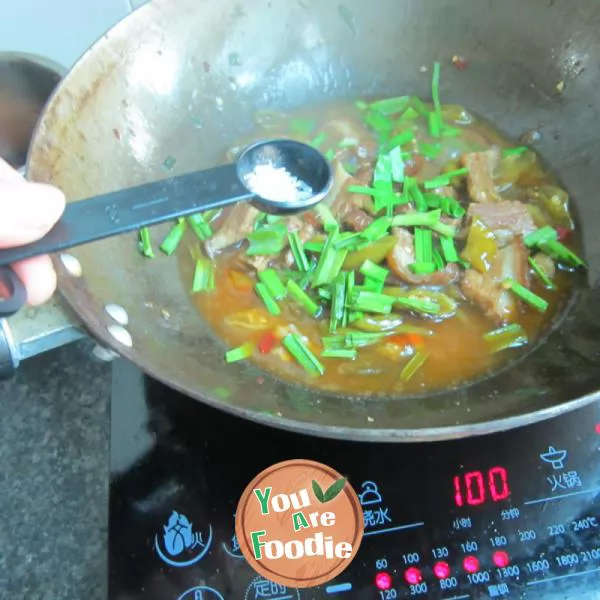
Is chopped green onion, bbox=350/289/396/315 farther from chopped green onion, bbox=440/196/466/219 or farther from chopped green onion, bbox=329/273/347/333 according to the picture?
chopped green onion, bbox=440/196/466/219

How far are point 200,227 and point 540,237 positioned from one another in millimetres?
534

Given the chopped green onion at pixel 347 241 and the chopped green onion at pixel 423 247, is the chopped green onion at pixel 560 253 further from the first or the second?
the chopped green onion at pixel 347 241

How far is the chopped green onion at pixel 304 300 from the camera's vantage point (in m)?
0.99

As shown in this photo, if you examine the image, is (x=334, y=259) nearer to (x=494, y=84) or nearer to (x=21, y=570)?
(x=494, y=84)

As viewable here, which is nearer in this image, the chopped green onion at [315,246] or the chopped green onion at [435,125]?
the chopped green onion at [315,246]

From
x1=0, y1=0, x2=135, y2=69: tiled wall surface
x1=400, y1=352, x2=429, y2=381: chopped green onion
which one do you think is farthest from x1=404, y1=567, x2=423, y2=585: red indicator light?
x1=0, y1=0, x2=135, y2=69: tiled wall surface

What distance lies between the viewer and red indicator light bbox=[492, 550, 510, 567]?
0.73m

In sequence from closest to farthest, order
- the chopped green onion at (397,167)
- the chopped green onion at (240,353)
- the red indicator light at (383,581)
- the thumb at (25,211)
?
1. the thumb at (25,211)
2. the red indicator light at (383,581)
3. the chopped green onion at (240,353)
4. the chopped green onion at (397,167)

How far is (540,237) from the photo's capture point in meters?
1.03

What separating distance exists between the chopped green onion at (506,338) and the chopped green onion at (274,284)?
0.31 metres

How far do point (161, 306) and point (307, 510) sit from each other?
355mm

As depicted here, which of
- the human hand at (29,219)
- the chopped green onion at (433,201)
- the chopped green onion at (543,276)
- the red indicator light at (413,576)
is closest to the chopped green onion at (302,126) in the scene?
the chopped green onion at (433,201)

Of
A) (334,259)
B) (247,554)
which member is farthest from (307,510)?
(334,259)

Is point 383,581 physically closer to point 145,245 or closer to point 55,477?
point 55,477
